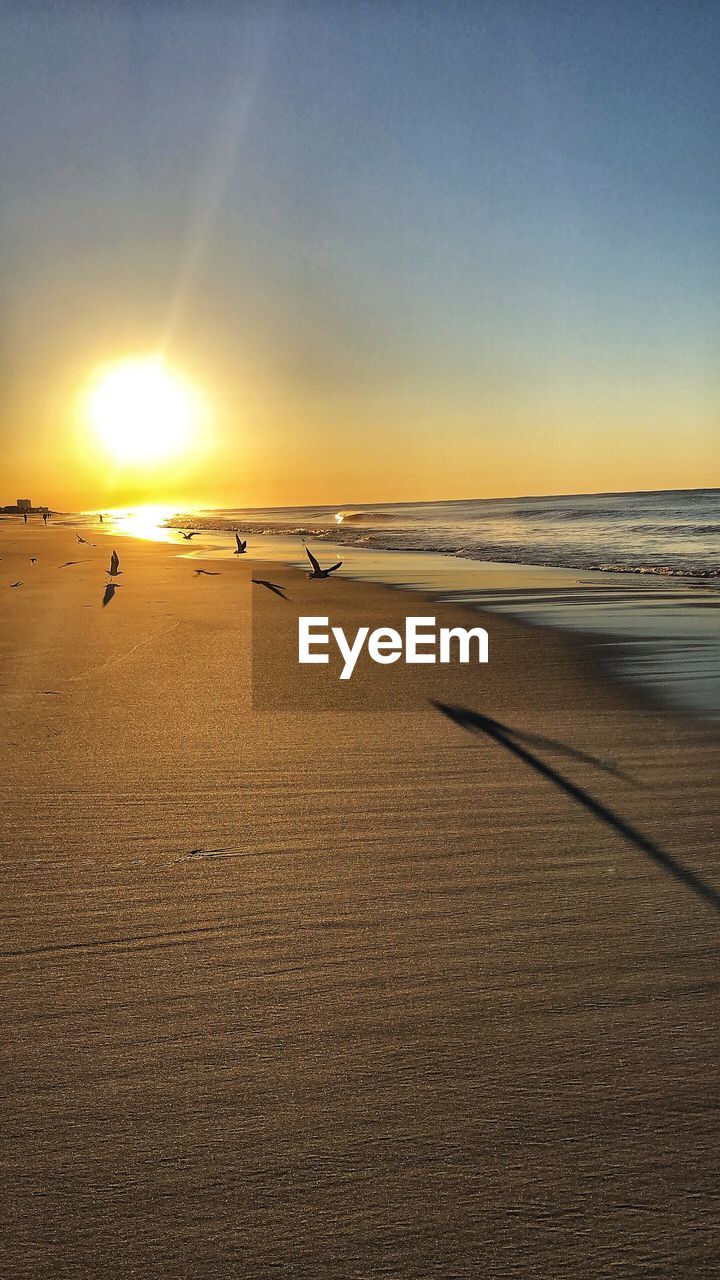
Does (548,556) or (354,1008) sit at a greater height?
(548,556)

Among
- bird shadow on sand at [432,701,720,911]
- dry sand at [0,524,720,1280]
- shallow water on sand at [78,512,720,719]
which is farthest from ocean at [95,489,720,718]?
dry sand at [0,524,720,1280]

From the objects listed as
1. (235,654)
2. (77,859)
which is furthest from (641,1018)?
(235,654)

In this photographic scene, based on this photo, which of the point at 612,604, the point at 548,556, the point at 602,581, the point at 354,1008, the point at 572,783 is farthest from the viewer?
the point at 548,556

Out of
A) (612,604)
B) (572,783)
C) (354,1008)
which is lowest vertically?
(354,1008)

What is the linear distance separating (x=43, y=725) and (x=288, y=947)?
3451mm

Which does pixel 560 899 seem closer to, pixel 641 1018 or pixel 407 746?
pixel 641 1018

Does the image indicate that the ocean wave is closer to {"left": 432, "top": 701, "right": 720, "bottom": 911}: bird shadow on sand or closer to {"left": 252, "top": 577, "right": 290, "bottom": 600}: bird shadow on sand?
{"left": 252, "top": 577, "right": 290, "bottom": 600}: bird shadow on sand

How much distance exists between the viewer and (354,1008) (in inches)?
110

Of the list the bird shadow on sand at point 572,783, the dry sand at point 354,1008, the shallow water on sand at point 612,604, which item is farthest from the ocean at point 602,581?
the dry sand at point 354,1008

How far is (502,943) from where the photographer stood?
10.5ft

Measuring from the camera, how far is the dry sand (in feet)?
6.57

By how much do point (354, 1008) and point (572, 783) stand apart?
2.45 meters

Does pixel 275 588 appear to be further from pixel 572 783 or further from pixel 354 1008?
pixel 354 1008

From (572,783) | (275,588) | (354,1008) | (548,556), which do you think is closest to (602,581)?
(275,588)
